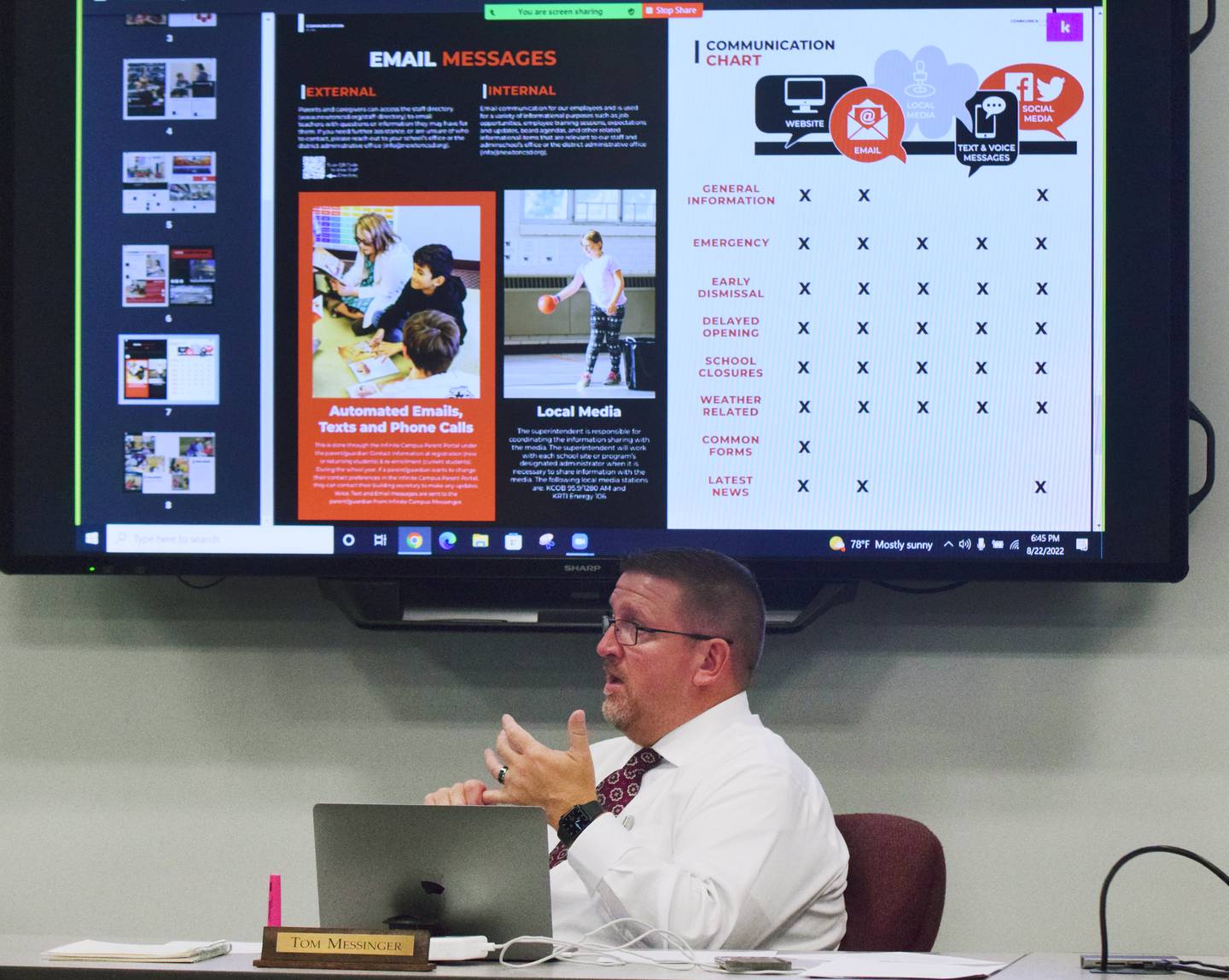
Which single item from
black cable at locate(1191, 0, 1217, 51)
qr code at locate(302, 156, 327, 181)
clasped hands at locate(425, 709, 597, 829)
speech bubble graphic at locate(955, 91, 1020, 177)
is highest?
black cable at locate(1191, 0, 1217, 51)

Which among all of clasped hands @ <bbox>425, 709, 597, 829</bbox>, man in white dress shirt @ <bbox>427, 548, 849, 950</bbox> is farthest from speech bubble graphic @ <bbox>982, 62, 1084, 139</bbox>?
clasped hands @ <bbox>425, 709, 597, 829</bbox>

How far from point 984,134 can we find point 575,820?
1515 mm

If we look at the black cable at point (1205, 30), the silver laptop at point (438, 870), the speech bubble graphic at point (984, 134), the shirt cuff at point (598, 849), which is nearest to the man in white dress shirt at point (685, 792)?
the shirt cuff at point (598, 849)

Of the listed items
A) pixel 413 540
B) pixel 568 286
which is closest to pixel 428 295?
pixel 568 286

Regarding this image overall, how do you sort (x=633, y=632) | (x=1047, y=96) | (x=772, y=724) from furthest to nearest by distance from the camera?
(x=772, y=724) < (x=1047, y=96) < (x=633, y=632)

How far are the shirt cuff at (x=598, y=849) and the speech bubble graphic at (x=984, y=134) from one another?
4.70ft

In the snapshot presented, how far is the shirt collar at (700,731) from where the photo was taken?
2.44 meters

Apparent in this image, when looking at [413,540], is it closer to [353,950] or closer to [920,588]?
[920,588]

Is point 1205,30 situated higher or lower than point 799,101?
higher

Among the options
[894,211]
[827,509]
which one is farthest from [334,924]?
[894,211]

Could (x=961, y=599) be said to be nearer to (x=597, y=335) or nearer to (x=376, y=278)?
(x=597, y=335)

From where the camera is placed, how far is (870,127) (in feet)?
9.01

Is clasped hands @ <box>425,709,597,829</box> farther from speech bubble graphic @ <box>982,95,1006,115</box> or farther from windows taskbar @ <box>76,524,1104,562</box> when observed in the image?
speech bubble graphic @ <box>982,95,1006,115</box>

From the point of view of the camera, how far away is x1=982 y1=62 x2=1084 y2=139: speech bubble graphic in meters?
2.71
